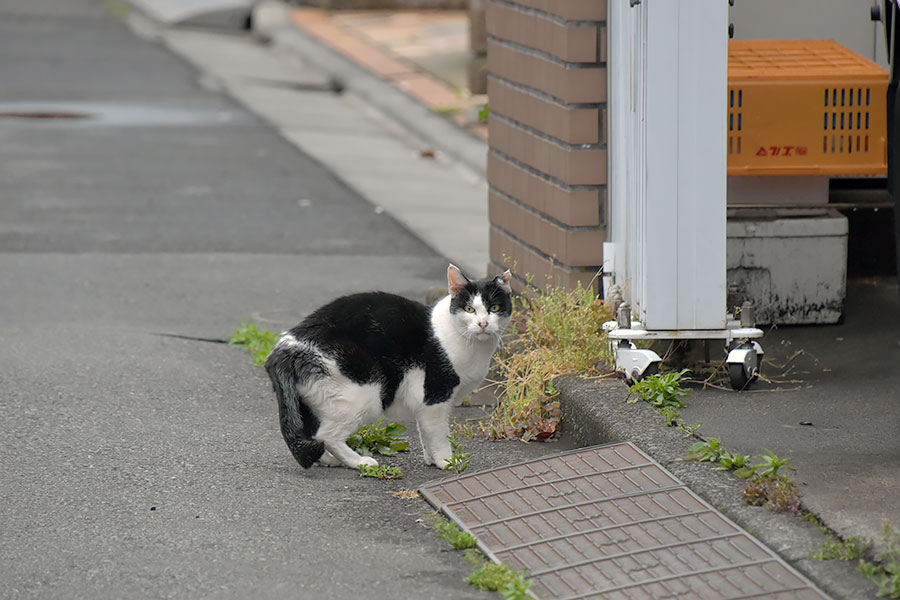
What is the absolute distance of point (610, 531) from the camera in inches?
165

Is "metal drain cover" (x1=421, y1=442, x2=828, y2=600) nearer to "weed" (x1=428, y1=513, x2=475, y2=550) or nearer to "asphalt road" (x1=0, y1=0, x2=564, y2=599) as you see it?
"weed" (x1=428, y1=513, x2=475, y2=550)

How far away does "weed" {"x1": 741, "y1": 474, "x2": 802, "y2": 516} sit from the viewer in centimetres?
408

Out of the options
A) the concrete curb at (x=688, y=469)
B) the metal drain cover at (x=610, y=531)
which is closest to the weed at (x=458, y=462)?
the metal drain cover at (x=610, y=531)

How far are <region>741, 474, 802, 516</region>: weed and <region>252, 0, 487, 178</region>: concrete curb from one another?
7.36m

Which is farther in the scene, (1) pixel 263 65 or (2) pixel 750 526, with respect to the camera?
(1) pixel 263 65

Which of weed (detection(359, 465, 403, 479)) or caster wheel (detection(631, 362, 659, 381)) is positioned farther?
caster wheel (detection(631, 362, 659, 381))

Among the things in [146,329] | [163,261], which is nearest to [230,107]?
[163,261]

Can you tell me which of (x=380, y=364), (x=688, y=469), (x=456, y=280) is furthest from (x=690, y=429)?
(x=380, y=364)

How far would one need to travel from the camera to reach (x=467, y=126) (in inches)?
515

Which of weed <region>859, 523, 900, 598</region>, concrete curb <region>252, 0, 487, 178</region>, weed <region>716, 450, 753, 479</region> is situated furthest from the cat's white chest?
concrete curb <region>252, 0, 487, 178</region>

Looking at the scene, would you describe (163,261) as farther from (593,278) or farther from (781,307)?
(781,307)

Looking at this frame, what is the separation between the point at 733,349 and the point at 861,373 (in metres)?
0.63

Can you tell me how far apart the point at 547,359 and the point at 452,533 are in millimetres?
1410

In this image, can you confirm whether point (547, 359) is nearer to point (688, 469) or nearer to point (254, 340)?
point (688, 469)
